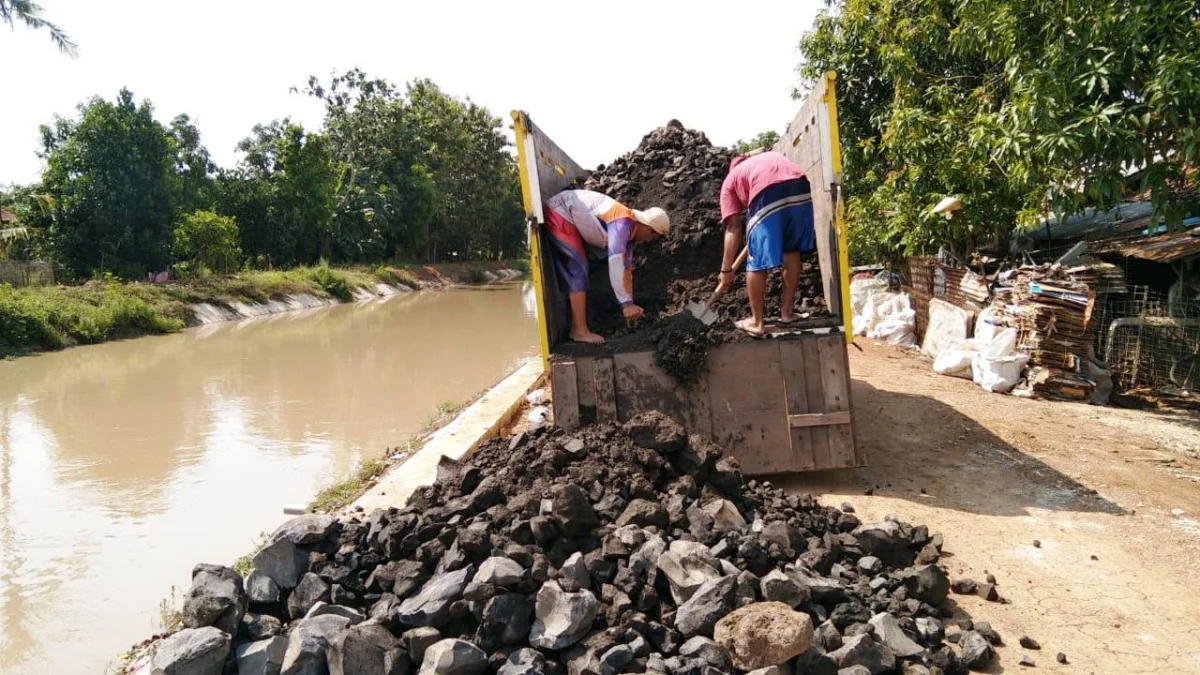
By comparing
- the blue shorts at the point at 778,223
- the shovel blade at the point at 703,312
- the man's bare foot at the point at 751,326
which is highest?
the blue shorts at the point at 778,223

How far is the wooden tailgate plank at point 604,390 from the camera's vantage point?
4.43m

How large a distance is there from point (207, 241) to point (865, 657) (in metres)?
22.9

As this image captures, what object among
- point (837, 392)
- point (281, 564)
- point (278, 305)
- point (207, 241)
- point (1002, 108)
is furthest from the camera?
point (278, 305)

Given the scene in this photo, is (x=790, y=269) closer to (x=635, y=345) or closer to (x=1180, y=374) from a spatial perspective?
(x=635, y=345)

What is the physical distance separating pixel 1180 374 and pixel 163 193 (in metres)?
24.1

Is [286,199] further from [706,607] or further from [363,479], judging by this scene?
[706,607]

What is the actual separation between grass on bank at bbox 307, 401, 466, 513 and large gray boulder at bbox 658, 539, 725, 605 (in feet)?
8.63

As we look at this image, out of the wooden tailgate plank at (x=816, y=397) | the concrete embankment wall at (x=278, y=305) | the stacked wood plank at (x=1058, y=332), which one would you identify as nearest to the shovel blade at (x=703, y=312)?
the wooden tailgate plank at (x=816, y=397)

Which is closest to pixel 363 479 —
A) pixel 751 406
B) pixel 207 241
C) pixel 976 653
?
pixel 751 406

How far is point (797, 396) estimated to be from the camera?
4293mm

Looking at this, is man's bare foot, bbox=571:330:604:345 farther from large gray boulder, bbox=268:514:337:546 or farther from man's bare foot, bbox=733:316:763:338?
large gray boulder, bbox=268:514:337:546

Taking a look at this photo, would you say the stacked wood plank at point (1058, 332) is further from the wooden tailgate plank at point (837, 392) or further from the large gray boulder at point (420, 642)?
the large gray boulder at point (420, 642)

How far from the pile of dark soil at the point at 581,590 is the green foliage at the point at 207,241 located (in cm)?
2091

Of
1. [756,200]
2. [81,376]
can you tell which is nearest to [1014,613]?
[756,200]
